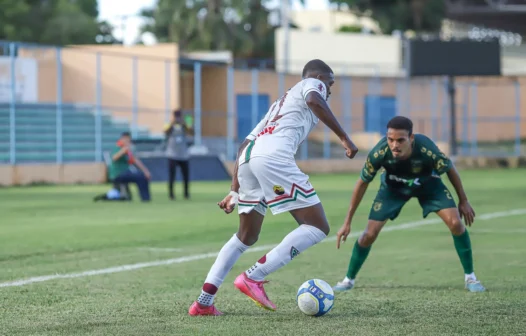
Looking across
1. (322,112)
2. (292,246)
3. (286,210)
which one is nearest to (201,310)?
(292,246)

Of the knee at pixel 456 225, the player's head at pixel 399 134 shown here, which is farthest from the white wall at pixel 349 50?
the player's head at pixel 399 134

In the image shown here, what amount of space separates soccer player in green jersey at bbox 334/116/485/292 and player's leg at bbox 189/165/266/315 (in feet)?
3.89

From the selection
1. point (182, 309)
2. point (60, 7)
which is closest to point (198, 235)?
point (182, 309)

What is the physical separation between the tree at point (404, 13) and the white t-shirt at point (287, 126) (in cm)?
6608

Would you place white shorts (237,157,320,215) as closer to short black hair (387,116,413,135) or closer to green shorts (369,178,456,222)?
short black hair (387,116,413,135)

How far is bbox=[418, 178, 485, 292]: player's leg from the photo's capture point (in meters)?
9.27

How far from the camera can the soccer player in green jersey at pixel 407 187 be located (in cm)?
883

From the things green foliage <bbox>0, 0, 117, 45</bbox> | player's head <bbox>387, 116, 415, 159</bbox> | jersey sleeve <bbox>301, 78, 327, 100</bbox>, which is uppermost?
green foliage <bbox>0, 0, 117, 45</bbox>

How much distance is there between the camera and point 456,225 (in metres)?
9.28

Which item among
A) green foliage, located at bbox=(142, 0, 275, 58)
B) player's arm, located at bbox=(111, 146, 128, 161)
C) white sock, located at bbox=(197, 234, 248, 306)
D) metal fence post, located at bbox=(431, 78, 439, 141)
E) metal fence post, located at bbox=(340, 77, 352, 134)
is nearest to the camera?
white sock, located at bbox=(197, 234, 248, 306)

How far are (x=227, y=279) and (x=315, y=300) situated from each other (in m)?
2.57

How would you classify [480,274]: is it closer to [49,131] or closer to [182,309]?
[182,309]

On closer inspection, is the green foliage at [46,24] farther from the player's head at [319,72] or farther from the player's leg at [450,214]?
the player's head at [319,72]

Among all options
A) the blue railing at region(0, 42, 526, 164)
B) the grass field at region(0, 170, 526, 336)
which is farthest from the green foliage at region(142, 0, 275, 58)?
the grass field at region(0, 170, 526, 336)
